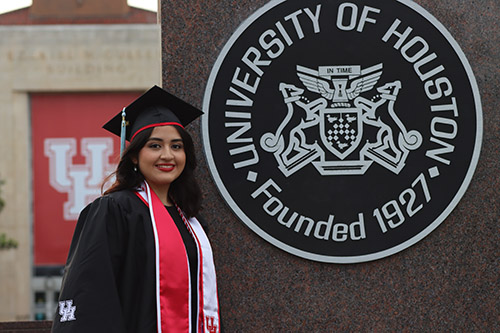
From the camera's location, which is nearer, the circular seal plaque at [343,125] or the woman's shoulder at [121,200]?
the woman's shoulder at [121,200]

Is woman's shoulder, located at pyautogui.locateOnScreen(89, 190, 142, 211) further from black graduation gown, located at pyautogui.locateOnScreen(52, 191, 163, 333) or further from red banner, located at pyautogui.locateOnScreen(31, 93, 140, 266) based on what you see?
red banner, located at pyautogui.locateOnScreen(31, 93, 140, 266)

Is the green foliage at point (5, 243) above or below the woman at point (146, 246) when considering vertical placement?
below

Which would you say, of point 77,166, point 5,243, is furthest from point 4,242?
point 77,166

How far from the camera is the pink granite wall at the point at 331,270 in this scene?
4133 millimetres

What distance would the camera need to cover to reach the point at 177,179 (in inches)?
146

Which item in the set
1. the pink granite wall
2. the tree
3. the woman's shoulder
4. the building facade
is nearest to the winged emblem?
the pink granite wall

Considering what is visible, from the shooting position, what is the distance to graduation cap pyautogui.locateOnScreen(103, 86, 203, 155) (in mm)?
3611

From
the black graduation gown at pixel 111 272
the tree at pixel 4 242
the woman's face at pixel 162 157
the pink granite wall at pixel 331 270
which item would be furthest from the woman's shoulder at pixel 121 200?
the tree at pixel 4 242

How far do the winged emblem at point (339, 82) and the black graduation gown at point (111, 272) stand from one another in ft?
3.89

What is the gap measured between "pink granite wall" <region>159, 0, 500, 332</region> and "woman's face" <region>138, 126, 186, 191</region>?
0.54m

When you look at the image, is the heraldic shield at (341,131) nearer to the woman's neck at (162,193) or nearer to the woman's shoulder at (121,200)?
the woman's neck at (162,193)

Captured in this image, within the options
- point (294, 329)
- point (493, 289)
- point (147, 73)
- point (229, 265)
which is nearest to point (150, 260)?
point (229, 265)

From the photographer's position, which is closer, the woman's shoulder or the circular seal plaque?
the woman's shoulder

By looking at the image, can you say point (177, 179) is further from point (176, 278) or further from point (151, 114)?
point (176, 278)
